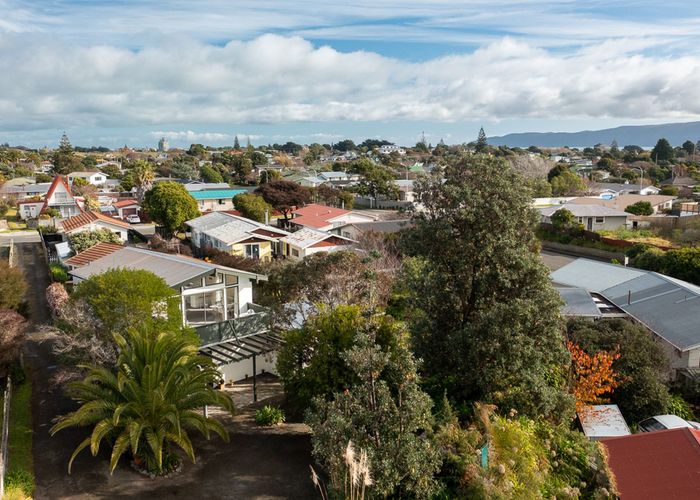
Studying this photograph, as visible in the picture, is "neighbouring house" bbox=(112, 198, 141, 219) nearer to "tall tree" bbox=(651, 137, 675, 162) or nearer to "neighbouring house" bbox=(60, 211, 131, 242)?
"neighbouring house" bbox=(60, 211, 131, 242)

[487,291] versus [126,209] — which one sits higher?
[487,291]

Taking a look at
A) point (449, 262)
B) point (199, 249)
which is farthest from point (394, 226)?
point (449, 262)

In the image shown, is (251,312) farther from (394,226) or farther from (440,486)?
(394,226)

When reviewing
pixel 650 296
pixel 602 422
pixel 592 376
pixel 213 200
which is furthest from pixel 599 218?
pixel 213 200

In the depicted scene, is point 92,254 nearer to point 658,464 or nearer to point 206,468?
point 206,468

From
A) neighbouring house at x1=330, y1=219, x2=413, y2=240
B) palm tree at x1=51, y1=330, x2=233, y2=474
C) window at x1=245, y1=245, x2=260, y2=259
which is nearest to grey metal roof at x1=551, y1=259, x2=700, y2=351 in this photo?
palm tree at x1=51, y1=330, x2=233, y2=474

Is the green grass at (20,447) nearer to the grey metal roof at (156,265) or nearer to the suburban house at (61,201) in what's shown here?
the grey metal roof at (156,265)
